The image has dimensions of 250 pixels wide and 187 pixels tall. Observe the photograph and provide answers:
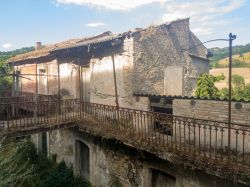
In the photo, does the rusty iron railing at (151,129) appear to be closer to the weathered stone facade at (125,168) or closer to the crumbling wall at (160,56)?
the weathered stone facade at (125,168)

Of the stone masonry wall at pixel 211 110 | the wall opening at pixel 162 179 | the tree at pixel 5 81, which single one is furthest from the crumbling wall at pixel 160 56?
the tree at pixel 5 81

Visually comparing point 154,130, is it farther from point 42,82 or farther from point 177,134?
point 42,82

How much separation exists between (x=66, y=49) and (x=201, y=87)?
688cm

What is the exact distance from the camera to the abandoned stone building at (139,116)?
7.46 m

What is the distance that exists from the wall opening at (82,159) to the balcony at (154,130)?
2.37 meters

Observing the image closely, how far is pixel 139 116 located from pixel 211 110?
301cm

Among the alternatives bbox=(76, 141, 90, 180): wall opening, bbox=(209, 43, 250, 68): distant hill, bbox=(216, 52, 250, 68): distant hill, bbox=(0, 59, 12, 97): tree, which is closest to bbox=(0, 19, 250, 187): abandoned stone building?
bbox=(76, 141, 90, 180): wall opening

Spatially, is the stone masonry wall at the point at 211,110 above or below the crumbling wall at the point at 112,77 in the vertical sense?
below

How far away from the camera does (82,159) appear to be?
13.9m

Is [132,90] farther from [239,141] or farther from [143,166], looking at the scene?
[239,141]

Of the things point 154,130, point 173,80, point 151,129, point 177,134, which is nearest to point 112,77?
point 173,80

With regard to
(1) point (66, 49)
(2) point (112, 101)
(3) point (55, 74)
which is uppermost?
(1) point (66, 49)

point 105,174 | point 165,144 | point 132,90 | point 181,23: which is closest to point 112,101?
point 132,90

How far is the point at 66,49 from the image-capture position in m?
13.3
